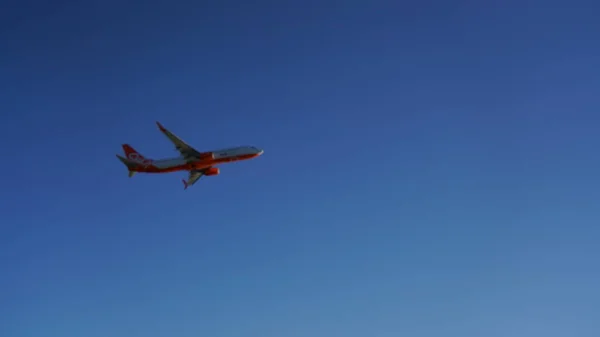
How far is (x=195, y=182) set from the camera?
18100cm

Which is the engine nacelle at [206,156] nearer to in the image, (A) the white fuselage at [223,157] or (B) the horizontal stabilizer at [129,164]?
(A) the white fuselage at [223,157]

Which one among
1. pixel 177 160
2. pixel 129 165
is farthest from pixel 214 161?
pixel 129 165

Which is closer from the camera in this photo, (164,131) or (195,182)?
(164,131)

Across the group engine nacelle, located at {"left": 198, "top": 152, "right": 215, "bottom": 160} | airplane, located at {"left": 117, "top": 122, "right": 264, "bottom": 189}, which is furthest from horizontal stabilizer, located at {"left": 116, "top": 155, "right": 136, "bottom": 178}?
engine nacelle, located at {"left": 198, "top": 152, "right": 215, "bottom": 160}

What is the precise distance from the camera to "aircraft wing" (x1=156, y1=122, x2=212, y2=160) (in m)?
169

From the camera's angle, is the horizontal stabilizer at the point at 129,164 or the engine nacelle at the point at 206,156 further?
the horizontal stabilizer at the point at 129,164

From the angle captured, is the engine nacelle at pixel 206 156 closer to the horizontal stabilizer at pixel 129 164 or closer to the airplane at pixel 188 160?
the airplane at pixel 188 160

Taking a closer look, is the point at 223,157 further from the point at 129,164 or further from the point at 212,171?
the point at 129,164

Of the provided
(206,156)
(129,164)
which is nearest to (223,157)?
(206,156)

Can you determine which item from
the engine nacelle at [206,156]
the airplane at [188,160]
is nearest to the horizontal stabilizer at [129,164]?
the airplane at [188,160]

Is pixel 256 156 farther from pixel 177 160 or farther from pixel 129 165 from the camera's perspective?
pixel 129 165

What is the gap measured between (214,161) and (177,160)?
8.10 m

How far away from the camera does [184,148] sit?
6722 inches

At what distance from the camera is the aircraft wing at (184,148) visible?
16862 cm
